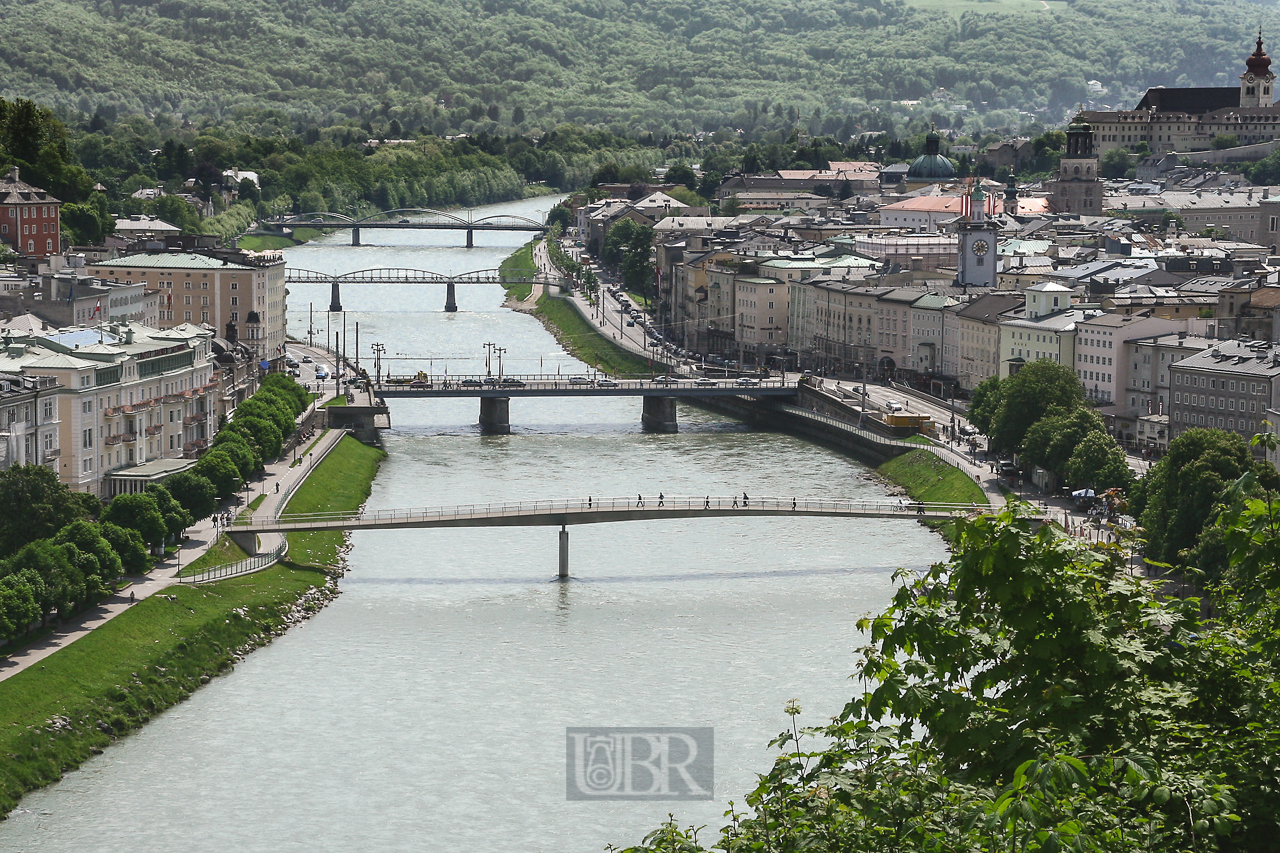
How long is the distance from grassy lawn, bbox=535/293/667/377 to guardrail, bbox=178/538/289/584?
29.4m

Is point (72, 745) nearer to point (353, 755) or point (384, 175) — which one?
point (353, 755)

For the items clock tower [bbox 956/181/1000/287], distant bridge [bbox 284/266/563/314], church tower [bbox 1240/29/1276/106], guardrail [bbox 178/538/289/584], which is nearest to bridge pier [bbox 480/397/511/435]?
guardrail [bbox 178/538/289/584]

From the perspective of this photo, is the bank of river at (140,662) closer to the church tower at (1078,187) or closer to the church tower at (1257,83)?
A: the church tower at (1078,187)

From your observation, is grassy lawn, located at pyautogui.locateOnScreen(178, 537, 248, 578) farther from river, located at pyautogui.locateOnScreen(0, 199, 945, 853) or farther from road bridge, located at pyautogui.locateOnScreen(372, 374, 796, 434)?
road bridge, located at pyautogui.locateOnScreen(372, 374, 796, 434)

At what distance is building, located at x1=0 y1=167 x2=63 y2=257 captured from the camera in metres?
60.6

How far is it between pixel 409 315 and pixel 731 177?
42.8m

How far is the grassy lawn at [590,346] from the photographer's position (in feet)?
218

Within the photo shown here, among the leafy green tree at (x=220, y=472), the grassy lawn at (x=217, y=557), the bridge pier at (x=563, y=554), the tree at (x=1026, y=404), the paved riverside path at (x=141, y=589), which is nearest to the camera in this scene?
the paved riverside path at (x=141, y=589)

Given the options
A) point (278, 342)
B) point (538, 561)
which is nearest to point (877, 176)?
point (278, 342)

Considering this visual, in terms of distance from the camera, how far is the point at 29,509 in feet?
102

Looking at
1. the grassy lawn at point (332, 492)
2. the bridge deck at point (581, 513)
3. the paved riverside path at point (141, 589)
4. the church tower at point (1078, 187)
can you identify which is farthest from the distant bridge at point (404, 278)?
the bridge deck at point (581, 513)

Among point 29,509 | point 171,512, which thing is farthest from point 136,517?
point 29,509

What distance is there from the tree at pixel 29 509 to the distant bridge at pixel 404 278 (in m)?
46.2

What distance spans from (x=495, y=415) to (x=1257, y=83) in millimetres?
83679
